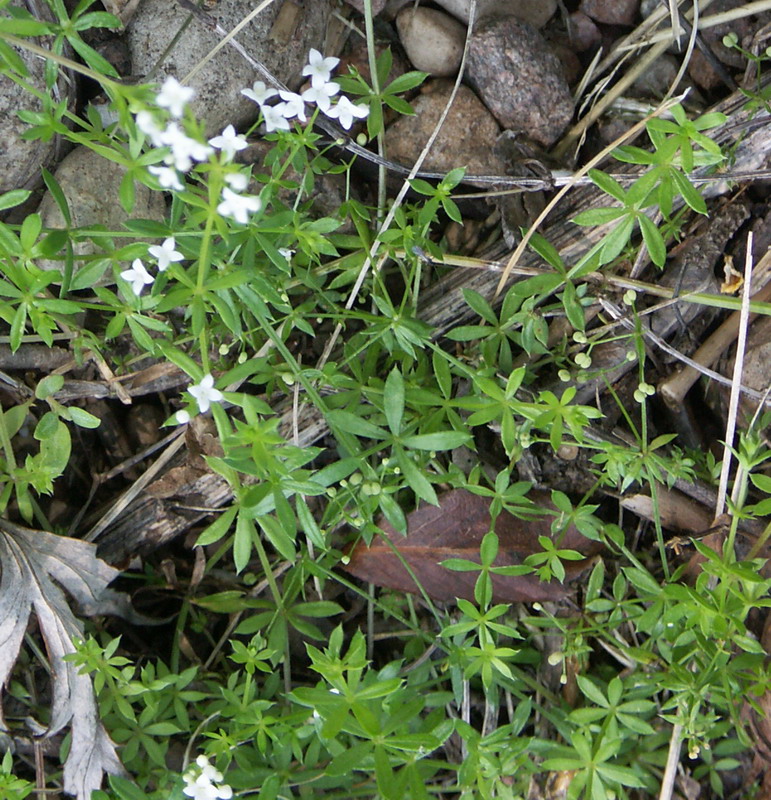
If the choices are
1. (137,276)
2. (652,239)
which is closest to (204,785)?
(137,276)

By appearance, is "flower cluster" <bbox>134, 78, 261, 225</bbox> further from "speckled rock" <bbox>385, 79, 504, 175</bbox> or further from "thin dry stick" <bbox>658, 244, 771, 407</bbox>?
"thin dry stick" <bbox>658, 244, 771, 407</bbox>

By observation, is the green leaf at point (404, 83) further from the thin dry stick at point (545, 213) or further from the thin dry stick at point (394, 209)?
the thin dry stick at point (545, 213)

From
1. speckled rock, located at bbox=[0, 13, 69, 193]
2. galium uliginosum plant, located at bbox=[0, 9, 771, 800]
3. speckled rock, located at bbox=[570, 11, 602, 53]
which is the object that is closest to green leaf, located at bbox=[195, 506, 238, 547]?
galium uliginosum plant, located at bbox=[0, 9, 771, 800]

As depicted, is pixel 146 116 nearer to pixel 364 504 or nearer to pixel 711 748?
pixel 364 504

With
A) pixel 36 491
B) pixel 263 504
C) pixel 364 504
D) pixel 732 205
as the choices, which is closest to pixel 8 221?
pixel 36 491

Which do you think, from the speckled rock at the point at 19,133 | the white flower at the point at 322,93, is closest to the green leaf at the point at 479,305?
the white flower at the point at 322,93

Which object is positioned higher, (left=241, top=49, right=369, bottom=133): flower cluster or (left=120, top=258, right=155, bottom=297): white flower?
(left=241, top=49, right=369, bottom=133): flower cluster
